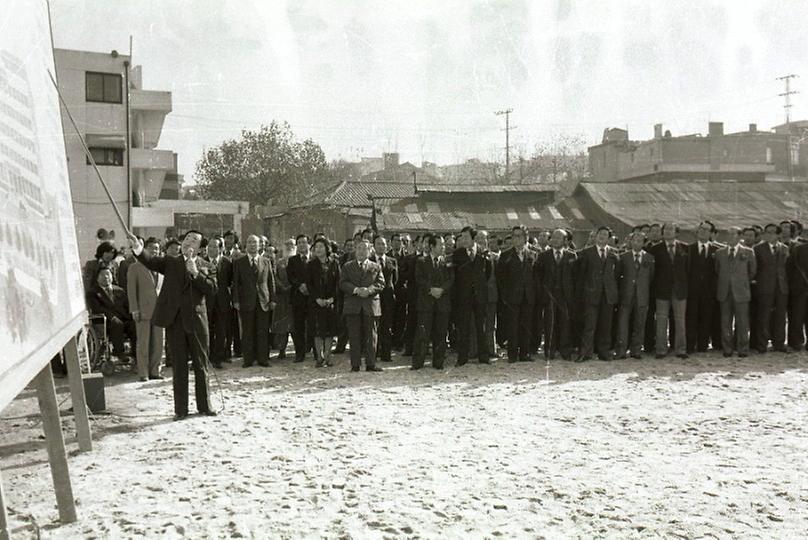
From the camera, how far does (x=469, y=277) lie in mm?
10797

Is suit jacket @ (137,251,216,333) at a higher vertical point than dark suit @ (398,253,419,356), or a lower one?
higher

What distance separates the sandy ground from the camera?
451cm

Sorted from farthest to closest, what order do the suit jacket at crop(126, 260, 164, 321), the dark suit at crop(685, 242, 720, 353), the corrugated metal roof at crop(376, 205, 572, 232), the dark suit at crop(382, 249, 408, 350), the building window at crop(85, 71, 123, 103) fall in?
the corrugated metal roof at crop(376, 205, 572, 232)
the building window at crop(85, 71, 123, 103)
the dark suit at crop(382, 249, 408, 350)
the dark suit at crop(685, 242, 720, 353)
the suit jacket at crop(126, 260, 164, 321)

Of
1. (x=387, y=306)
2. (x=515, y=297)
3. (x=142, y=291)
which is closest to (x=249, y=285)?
(x=142, y=291)

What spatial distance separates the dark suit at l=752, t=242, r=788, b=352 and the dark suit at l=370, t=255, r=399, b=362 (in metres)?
6.00

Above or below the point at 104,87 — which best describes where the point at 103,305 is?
below

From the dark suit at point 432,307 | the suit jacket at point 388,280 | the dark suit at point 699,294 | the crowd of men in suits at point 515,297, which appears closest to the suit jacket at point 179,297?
the crowd of men in suits at point 515,297

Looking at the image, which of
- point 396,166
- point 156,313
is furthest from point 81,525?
point 396,166

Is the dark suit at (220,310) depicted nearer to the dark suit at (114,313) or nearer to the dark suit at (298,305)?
the dark suit at (298,305)

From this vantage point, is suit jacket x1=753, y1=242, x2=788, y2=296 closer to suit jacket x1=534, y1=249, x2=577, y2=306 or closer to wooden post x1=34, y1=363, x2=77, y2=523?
suit jacket x1=534, y1=249, x2=577, y2=306

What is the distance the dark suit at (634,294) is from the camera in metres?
11.0

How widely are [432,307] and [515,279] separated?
1.41m

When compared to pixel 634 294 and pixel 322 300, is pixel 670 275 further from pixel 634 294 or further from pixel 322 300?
pixel 322 300

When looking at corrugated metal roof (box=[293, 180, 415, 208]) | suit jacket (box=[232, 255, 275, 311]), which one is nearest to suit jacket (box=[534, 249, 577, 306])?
suit jacket (box=[232, 255, 275, 311])
